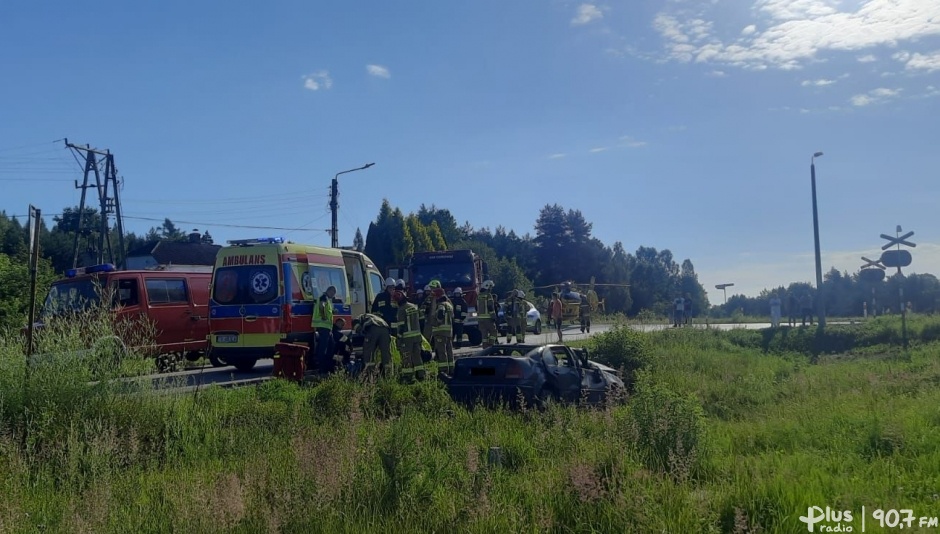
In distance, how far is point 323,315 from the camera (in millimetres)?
13977

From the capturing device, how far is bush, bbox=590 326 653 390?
55.9 ft

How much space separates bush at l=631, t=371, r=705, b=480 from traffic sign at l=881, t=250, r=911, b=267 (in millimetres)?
15378

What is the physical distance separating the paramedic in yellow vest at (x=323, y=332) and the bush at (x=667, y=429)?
790 centimetres

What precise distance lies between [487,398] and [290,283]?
587 cm

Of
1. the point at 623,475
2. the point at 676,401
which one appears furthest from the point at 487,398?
the point at 623,475

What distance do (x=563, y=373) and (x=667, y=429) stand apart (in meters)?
4.23

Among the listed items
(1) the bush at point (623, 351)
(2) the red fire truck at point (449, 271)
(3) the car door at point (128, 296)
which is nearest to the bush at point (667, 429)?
(1) the bush at point (623, 351)

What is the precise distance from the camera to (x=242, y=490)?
591 cm

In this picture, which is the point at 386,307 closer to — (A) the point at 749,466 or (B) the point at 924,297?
(A) the point at 749,466

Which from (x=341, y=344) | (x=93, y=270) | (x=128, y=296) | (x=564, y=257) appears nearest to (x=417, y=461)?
(x=341, y=344)

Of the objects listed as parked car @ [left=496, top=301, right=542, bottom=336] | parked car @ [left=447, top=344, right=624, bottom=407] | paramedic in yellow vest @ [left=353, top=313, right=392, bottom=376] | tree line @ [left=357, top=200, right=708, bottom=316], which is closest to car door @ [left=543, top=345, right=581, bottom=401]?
parked car @ [left=447, top=344, right=624, bottom=407]

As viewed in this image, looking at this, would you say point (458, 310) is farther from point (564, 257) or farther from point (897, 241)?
point (564, 257)

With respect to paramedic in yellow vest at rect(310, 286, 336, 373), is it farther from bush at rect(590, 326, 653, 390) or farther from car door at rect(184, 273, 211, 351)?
bush at rect(590, 326, 653, 390)

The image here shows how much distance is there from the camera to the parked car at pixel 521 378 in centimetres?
1027
